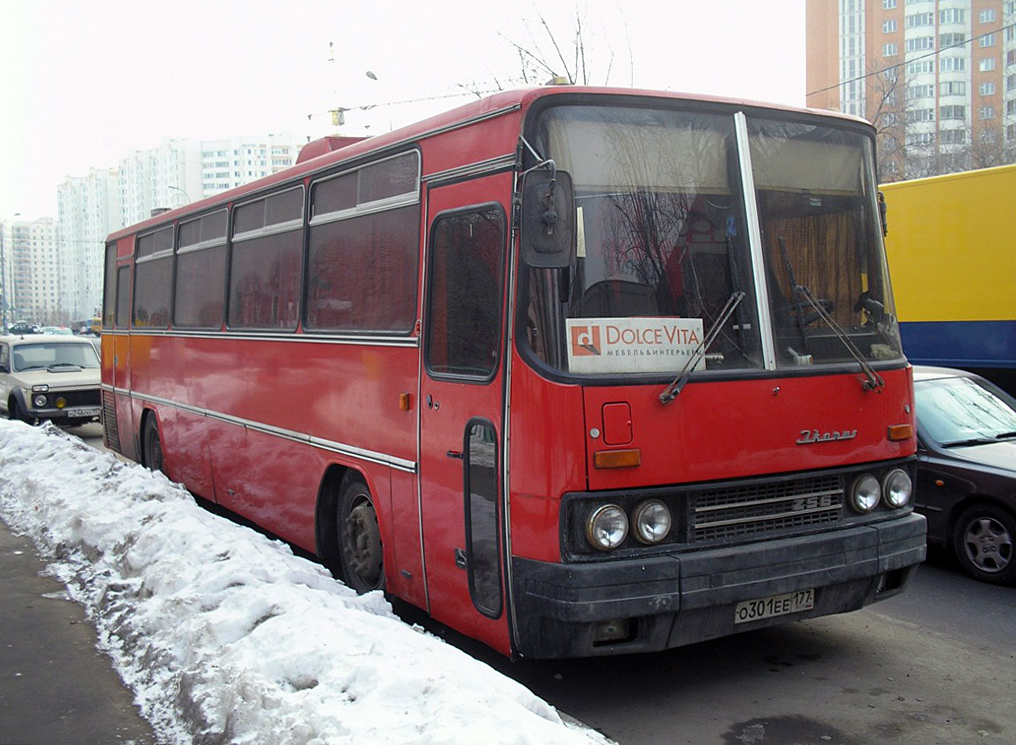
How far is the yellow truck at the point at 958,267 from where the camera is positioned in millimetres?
12578

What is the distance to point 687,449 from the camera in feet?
16.4

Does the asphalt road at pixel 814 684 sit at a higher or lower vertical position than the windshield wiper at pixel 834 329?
lower

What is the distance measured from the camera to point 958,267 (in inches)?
515

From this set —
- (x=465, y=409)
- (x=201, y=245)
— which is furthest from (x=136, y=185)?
(x=465, y=409)

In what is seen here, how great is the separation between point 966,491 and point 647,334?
4241 mm

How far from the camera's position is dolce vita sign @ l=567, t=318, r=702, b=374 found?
16.1ft

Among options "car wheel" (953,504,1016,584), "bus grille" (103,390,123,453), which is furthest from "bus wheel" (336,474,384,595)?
"bus grille" (103,390,123,453)

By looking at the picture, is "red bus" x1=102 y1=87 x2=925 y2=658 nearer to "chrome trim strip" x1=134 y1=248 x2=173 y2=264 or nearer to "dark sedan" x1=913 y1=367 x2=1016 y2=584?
"dark sedan" x1=913 y1=367 x2=1016 y2=584

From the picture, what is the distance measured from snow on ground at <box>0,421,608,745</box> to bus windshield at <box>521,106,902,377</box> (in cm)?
159

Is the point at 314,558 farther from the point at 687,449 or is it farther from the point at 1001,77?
the point at 1001,77

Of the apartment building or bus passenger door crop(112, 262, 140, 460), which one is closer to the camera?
bus passenger door crop(112, 262, 140, 460)

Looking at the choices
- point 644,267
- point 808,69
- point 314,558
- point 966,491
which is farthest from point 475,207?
point 808,69

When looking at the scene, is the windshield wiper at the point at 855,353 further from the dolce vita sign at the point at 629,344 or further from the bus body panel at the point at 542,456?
the bus body panel at the point at 542,456

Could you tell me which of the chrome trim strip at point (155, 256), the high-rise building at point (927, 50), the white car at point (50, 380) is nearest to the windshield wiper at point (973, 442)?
the chrome trim strip at point (155, 256)
